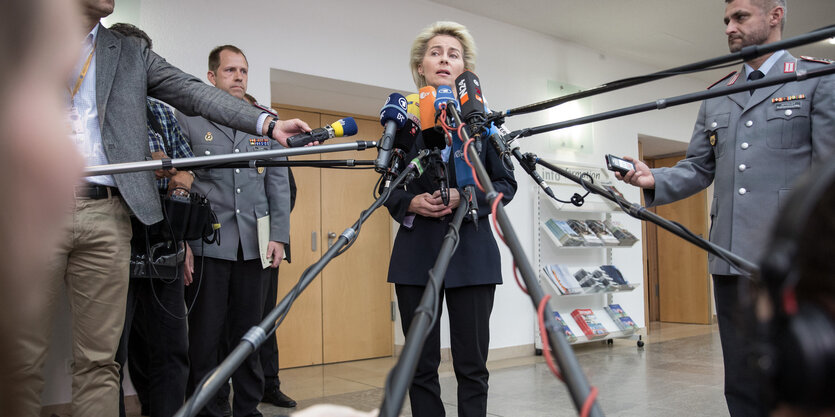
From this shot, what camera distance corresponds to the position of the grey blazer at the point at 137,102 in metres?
1.62

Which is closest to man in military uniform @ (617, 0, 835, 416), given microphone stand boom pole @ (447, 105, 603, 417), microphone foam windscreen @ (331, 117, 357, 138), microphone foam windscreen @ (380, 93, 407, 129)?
microphone foam windscreen @ (380, 93, 407, 129)

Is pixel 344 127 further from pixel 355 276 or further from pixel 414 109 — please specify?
pixel 355 276

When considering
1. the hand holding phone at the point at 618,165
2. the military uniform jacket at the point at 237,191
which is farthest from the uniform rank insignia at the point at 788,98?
the military uniform jacket at the point at 237,191

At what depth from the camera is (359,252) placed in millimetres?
4770

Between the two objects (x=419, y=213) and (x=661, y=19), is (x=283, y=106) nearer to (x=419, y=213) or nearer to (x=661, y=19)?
(x=419, y=213)

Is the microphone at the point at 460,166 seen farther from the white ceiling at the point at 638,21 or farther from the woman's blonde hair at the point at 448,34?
the white ceiling at the point at 638,21

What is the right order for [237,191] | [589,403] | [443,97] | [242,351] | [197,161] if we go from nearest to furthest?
[589,403] → [242,351] → [197,161] → [443,97] → [237,191]

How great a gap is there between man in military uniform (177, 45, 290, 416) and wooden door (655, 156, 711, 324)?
6.09 meters

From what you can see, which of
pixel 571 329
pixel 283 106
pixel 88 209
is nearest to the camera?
pixel 88 209

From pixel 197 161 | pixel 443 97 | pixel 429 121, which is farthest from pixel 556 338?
pixel 429 121

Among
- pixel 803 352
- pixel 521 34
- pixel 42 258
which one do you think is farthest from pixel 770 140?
pixel 521 34

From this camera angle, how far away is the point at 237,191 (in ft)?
8.38

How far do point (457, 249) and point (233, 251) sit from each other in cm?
122

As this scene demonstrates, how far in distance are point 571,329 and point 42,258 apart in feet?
16.3
